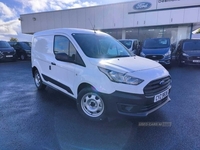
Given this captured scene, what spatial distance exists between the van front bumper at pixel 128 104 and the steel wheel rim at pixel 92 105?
9.0 inches

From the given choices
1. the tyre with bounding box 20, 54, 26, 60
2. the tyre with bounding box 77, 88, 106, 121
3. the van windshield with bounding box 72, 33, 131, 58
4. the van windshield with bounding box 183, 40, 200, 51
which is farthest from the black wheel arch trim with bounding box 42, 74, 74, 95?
the tyre with bounding box 20, 54, 26, 60

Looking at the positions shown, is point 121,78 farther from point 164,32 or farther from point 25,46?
point 164,32

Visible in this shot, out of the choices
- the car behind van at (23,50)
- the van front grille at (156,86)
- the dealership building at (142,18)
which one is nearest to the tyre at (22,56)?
the car behind van at (23,50)

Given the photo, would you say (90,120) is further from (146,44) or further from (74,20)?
(74,20)

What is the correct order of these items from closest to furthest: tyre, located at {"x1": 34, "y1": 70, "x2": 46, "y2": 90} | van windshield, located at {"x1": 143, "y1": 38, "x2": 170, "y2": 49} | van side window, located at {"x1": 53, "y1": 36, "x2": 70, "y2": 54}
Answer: van side window, located at {"x1": 53, "y1": 36, "x2": 70, "y2": 54}
tyre, located at {"x1": 34, "y1": 70, "x2": 46, "y2": 90}
van windshield, located at {"x1": 143, "y1": 38, "x2": 170, "y2": 49}

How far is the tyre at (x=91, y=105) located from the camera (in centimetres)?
279

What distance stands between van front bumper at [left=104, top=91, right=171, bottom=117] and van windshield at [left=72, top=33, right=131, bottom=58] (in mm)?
1011

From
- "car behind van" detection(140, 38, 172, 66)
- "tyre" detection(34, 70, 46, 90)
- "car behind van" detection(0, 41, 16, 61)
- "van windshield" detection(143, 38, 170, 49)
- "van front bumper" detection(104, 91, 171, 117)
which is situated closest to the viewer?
"van front bumper" detection(104, 91, 171, 117)

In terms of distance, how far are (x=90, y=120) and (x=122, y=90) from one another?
3.38 ft

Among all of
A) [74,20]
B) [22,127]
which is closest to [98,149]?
[22,127]

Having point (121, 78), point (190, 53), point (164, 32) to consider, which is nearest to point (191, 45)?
point (190, 53)

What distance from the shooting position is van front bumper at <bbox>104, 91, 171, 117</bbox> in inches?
96.7

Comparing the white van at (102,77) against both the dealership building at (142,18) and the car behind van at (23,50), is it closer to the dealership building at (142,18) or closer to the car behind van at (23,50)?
the car behind van at (23,50)

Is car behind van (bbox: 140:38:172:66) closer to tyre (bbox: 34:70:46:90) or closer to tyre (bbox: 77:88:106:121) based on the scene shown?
tyre (bbox: 34:70:46:90)
